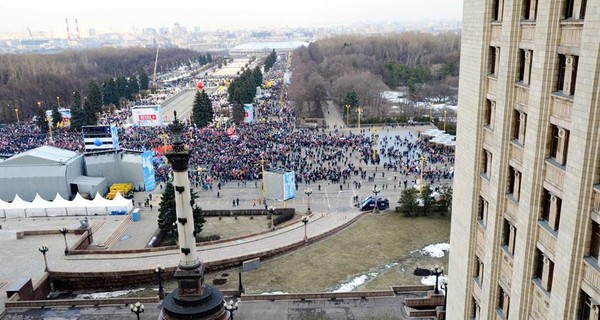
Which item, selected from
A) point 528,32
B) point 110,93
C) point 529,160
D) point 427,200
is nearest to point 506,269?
point 529,160

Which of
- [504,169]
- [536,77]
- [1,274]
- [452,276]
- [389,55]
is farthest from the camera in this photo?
[389,55]

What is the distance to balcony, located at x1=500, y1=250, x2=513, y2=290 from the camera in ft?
40.9

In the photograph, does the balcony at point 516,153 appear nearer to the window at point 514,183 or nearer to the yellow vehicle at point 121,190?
the window at point 514,183

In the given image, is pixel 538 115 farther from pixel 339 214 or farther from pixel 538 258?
pixel 339 214

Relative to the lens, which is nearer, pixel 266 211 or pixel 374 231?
pixel 374 231

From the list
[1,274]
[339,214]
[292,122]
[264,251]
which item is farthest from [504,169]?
[292,122]

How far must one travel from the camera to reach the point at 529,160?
11.1 m

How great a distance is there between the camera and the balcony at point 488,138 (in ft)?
43.5

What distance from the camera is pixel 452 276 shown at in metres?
16.6

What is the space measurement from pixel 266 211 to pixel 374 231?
9174 mm

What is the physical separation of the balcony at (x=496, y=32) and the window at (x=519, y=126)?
186cm

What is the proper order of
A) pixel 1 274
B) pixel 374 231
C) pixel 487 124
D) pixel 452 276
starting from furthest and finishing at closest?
pixel 374 231 < pixel 1 274 < pixel 452 276 < pixel 487 124

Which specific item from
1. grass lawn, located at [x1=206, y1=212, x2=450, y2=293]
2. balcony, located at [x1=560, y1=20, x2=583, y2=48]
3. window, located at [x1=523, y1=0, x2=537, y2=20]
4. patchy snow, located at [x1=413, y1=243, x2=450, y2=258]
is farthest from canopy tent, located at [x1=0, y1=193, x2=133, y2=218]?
balcony, located at [x1=560, y1=20, x2=583, y2=48]

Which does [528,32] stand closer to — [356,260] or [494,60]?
[494,60]
